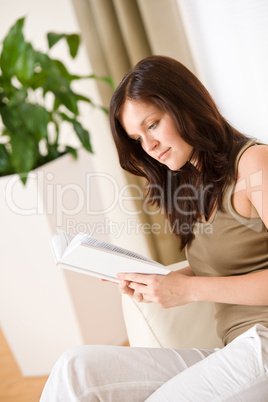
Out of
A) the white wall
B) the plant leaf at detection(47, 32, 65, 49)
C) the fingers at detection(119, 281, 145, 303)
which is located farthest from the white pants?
the plant leaf at detection(47, 32, 65, 49)

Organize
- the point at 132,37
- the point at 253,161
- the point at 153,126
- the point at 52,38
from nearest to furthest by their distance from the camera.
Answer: the point at 253,161
the point at 153,126
the point at 52,38
the point at 132,37

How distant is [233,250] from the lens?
128 cm

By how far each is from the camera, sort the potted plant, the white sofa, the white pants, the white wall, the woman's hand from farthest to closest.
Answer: the potted plant → the white wall → the white sofa → the woman's hand → the white pants

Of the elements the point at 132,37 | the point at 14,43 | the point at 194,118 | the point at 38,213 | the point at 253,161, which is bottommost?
the point at 38,213

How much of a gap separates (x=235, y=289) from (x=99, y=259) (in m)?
0.32

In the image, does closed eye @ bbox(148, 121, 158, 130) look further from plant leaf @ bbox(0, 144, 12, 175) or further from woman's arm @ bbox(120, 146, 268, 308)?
plant leaf @ bbox(0, 144, 12, 175)

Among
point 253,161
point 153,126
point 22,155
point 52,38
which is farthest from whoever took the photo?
point 52,38

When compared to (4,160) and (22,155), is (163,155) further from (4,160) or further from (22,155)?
(4,160)

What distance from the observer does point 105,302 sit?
7.78 feet

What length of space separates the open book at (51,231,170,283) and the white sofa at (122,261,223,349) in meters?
0.34

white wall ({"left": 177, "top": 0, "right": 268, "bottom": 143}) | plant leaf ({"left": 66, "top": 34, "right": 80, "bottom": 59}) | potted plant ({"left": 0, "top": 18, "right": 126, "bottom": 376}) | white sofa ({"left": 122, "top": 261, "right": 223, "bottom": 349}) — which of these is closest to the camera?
white sofa ({"left": 122, "top": 261, "right": 223, "bottom": 349})

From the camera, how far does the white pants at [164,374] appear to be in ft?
3.62

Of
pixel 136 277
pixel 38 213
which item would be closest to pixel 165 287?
pixel 136 277

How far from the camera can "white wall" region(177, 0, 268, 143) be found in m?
1.97
